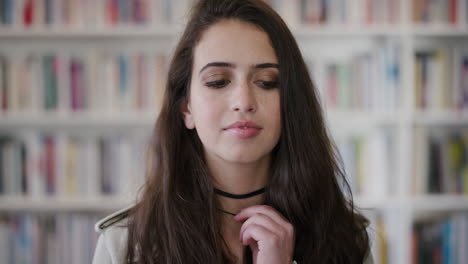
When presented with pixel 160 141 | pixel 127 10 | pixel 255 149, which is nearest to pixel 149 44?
pixel 127 10

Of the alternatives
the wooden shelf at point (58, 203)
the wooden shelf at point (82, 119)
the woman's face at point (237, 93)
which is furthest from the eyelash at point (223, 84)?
the wooden shelf at point (58, 203)

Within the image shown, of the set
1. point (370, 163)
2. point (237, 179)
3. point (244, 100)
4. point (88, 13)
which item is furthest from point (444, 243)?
point (88, 13)

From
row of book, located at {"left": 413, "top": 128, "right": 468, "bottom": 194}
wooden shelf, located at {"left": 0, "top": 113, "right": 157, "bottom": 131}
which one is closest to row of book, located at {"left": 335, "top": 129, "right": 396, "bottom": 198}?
row of book, located at {"left": 413, "top": 128, "right": 468, "bottom": 194}

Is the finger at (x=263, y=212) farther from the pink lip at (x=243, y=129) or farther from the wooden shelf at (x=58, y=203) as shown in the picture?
the wooden shelf at (x=58, y=203)

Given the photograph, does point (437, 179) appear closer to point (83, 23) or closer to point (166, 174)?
point (166, 174)

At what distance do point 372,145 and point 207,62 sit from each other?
1.48 meters

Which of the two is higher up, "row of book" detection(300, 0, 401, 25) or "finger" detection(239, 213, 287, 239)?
"row of book" detection(300, 0, 401, 25)

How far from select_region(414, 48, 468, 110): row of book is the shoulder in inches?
64.9

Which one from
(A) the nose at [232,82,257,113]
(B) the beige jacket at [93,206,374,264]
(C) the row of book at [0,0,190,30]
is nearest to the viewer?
(A) the nose at [232,82,257,113]

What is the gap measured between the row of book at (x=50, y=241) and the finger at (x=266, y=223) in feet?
4.58

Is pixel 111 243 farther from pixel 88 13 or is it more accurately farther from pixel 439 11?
pixel 439 11

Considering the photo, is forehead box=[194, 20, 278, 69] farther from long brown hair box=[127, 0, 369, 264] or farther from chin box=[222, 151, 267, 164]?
chin box=[222, 151, 267, 164]

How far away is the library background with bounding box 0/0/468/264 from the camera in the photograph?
209 cm

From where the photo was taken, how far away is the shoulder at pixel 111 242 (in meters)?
0.96
